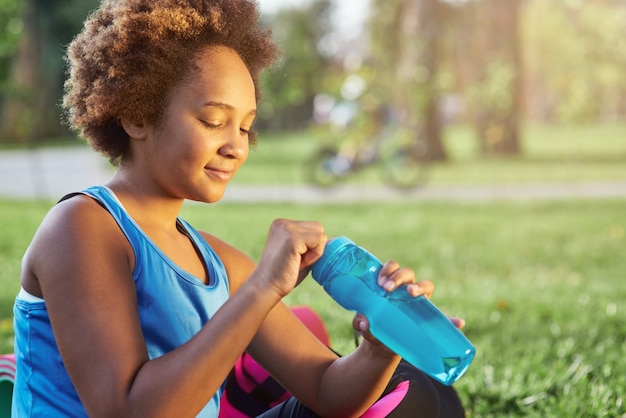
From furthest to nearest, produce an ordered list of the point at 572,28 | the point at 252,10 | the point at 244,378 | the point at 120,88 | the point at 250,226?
1. the point at 572,28
2. the point at 250,226
3. the point at 244,378
4. the point at 252,10
5. the point at 120,88

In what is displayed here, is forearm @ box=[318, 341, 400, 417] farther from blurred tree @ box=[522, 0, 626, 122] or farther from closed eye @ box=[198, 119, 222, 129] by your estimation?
blurred tree @ box=[522, 0, 626, 122]

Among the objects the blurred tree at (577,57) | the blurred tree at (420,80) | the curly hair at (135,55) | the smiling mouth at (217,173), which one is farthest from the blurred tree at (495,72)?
the smiling mouth at (217,173)

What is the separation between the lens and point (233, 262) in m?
1.82

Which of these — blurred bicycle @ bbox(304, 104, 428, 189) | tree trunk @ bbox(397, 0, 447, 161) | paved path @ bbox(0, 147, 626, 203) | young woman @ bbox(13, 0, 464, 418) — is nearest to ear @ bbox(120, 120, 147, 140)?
young woman @ bbox(13, 0, 464, 418)

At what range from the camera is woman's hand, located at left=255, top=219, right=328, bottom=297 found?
1343 millimetres

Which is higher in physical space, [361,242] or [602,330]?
[602,330]

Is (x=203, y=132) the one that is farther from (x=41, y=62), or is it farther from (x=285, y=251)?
(x=41, y=62)

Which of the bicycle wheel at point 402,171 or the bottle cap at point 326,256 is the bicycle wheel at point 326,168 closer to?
the bicycle wheel at point 402,171

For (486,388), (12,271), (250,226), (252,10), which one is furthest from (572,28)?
(252,10)

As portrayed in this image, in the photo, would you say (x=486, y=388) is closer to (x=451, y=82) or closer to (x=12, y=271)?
(x=12, y=271)

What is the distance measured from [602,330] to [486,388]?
1.14 metres

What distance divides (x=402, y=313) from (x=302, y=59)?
18.7 meters

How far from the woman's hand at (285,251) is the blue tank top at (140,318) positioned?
244mm

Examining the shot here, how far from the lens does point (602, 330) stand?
3.96m
